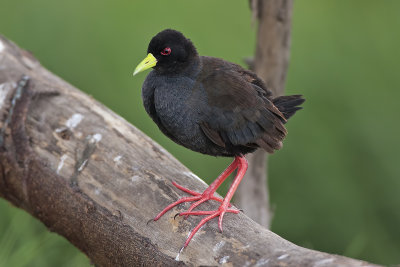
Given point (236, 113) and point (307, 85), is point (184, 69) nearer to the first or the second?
point (236, 113)

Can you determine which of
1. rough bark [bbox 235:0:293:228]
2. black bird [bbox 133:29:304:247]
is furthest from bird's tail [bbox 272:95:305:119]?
rough bark [bbox 235:0:293:228]

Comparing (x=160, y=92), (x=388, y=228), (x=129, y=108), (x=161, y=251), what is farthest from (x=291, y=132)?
(x=161, y=251)

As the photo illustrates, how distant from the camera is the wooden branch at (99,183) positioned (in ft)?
7.53

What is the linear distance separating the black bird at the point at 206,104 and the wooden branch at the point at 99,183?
5.5 inches

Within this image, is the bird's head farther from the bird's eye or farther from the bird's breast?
the bird's breast

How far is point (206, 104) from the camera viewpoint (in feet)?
8.56

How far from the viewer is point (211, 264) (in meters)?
2.21

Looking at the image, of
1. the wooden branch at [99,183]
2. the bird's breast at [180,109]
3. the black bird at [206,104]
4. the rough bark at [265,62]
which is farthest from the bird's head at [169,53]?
the rough bark at [265,62]

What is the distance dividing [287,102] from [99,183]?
1059 mm

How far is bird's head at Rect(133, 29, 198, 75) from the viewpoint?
2.72 m

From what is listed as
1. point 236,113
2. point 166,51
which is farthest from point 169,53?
point 236,113

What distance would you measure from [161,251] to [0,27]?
13.4 ft

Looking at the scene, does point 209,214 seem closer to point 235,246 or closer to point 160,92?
point 235,246

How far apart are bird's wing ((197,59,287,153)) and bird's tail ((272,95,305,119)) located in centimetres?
18
